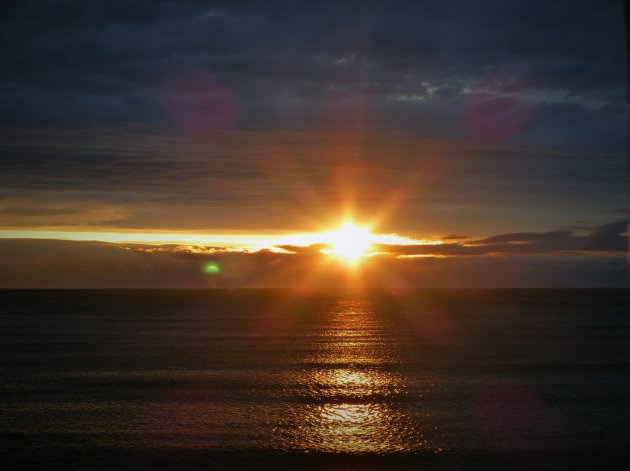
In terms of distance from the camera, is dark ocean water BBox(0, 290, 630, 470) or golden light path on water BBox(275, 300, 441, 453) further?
golden light path on water BBox(275, 300, 441, 453)

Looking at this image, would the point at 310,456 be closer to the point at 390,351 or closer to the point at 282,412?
the point at 282,412

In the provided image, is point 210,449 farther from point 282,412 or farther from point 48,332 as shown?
point 48,332

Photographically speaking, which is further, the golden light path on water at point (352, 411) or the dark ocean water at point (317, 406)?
the golden light path on water at point (352, 411)

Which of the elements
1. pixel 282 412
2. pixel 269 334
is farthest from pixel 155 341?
pixel 282 412

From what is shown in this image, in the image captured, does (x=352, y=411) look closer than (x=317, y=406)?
Yes

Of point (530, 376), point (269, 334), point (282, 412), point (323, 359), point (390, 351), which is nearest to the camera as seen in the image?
point (282, 412)

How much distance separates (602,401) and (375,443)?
13516 millimetres

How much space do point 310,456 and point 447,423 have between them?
7064 mm

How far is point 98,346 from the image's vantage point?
56.7m

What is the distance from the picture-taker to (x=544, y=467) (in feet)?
66.0

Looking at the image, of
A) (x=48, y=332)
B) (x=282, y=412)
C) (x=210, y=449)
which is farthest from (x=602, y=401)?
(x=48, y=332)

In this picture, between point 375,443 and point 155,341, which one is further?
point 155,341

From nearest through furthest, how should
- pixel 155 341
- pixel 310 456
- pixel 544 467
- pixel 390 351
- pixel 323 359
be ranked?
pixel 544 467
pixel 310 456
pixel 323 359
pixel 390 351
pixel 155 341

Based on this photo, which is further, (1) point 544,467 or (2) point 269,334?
(2) point 269,334
